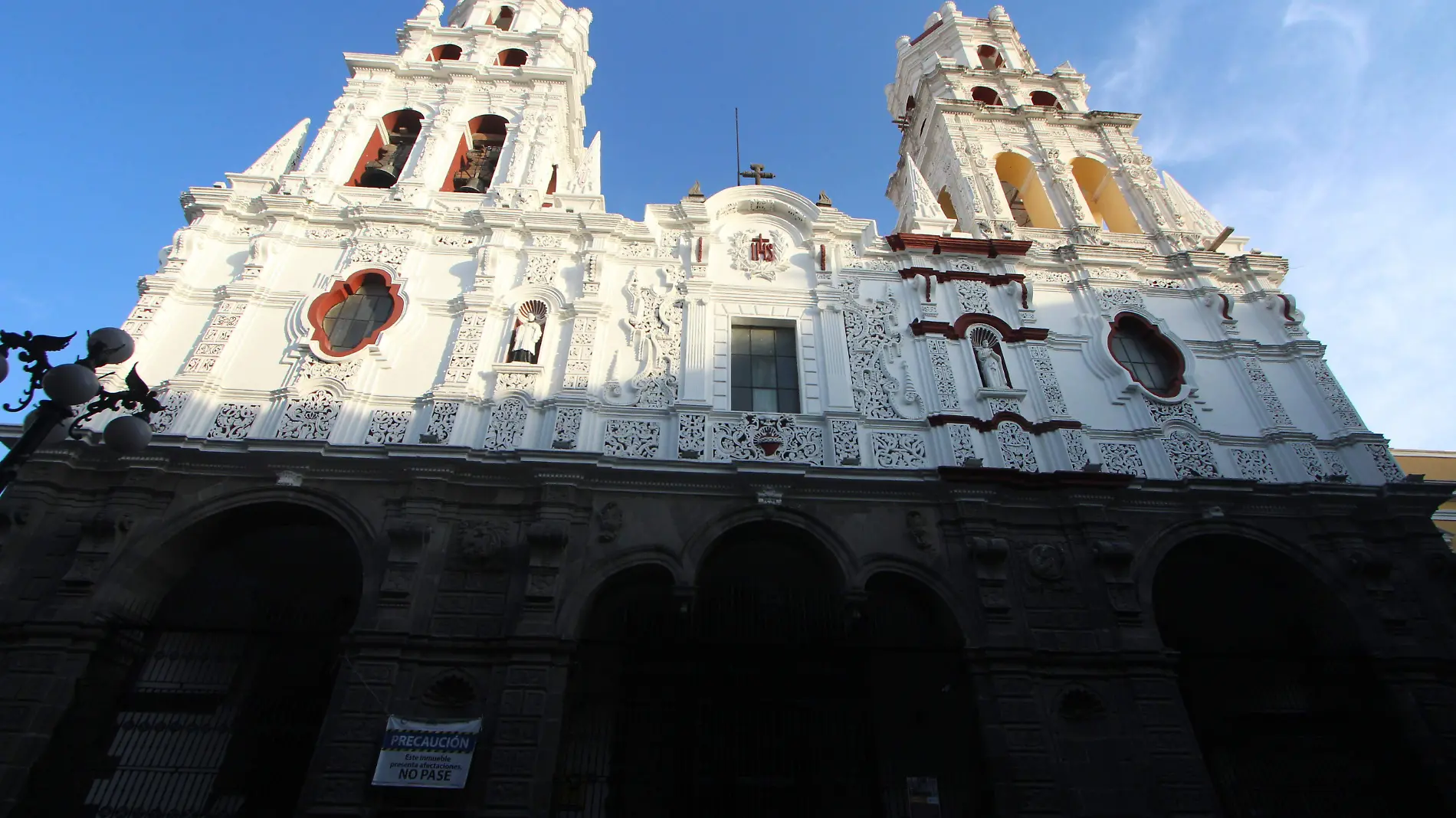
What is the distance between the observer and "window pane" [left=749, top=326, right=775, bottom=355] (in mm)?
12109

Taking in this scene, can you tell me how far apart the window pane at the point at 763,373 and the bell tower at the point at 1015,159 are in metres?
4.78

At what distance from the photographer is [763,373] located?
11.8 metres

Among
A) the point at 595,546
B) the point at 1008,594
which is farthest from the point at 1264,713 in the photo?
the point at 595,546

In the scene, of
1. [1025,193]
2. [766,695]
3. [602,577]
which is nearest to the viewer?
[602,577]

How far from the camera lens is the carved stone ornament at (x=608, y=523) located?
30.4ft

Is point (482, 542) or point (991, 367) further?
point (991, 367)

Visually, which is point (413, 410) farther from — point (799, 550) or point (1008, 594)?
point (1008, 594)

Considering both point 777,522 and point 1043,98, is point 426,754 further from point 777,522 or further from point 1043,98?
point 1043,98

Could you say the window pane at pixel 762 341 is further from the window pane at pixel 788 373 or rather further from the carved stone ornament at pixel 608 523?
the carved stone ornament at pixel 608 523

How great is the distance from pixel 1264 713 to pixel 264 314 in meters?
15.7

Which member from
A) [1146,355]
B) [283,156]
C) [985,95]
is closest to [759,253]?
[1146,355]

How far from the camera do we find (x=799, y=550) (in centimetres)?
1007

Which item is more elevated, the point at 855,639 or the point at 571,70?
the point at 571,70

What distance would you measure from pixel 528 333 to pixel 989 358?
7.31 m
